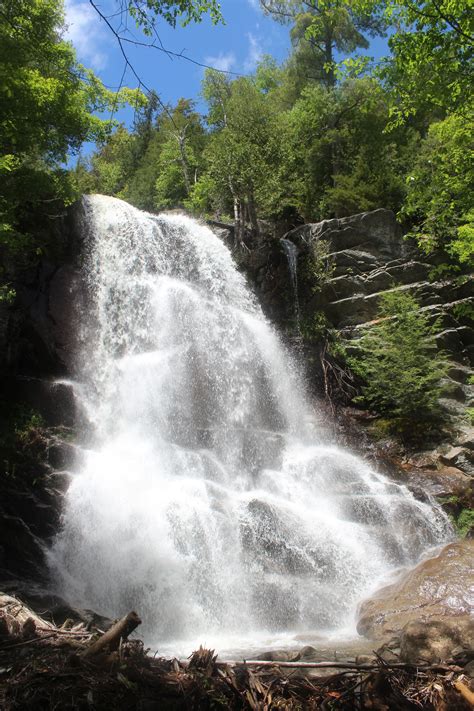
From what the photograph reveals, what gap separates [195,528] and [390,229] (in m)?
12.0

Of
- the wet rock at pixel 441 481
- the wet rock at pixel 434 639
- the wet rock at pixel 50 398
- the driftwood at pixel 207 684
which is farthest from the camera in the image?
the wet rock at pixel 50 398

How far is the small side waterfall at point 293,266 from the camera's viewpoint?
15830 millimetres

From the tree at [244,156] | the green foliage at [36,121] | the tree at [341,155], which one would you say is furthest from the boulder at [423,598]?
the tree at [244,156]

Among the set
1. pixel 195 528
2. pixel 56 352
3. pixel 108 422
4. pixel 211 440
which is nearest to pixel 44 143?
pixel 56 352

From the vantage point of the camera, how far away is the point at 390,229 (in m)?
15.6

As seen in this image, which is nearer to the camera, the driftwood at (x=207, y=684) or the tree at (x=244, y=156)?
the driftwood at (x=207, y=684)

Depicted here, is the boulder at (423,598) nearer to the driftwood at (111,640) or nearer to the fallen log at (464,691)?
the fallen log at (464,691)

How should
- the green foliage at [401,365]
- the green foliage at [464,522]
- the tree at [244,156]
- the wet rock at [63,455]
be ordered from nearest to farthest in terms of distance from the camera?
the green foliage at [464,522] < the wet rock at [63,455] < the green foliage at [401,365] < the tree at [244,156]

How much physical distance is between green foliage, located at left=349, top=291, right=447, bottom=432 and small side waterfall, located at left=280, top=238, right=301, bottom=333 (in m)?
2.42

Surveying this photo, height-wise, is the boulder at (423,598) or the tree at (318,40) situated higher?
the tree at (318,40)

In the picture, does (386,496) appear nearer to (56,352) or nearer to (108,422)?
(108,422)

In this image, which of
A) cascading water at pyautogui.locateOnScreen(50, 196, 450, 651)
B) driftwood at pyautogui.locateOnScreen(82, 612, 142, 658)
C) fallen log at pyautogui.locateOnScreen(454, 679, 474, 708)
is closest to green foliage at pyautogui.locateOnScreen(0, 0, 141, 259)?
cascading water at pyautogui.locateOnScreen(50, 196, 450, 651)

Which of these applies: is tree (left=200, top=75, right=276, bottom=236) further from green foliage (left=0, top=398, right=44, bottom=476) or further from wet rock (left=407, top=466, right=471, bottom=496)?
wet rock (left=407, top=466, right=471, bottom=496)

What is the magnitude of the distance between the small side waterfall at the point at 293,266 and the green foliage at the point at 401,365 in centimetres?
242
